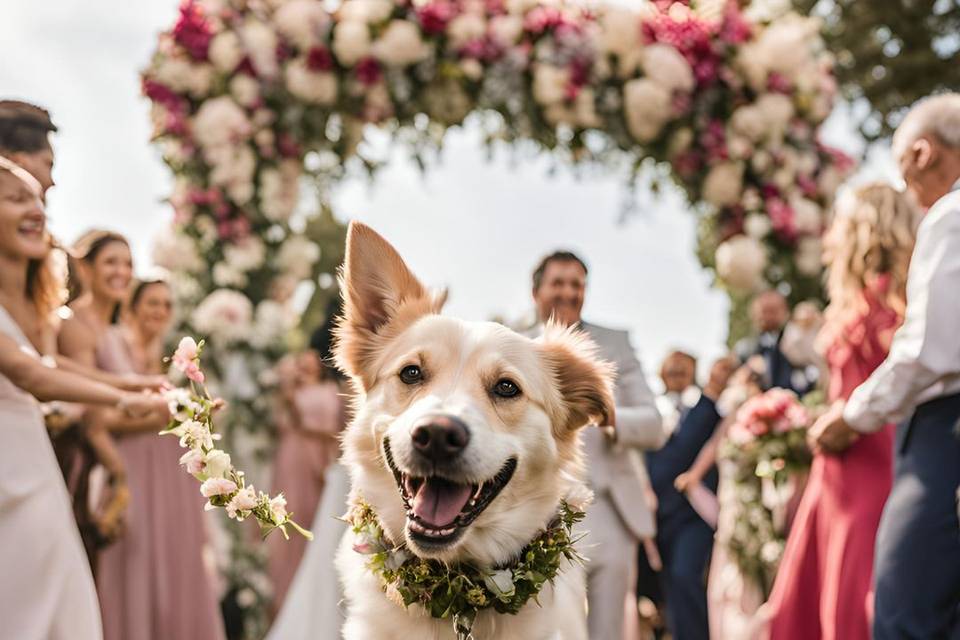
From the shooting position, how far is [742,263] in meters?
8.98

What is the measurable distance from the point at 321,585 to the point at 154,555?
1283 mm

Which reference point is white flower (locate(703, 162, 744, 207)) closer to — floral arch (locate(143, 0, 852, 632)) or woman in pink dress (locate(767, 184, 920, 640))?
floral arch (locate(143, 0, 852, 632))

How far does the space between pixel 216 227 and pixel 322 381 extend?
1715 millimetres

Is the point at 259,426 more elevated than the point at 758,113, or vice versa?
the point at 758,113

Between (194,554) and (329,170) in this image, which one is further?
(329,170)

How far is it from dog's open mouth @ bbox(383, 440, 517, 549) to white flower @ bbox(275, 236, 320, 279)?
645cm

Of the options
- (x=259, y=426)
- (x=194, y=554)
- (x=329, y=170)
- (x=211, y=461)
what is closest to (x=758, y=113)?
(x=329, y=170)

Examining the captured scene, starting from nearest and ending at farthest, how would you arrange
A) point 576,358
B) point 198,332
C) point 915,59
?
point 576,358 → point 198,332 → point 915,59

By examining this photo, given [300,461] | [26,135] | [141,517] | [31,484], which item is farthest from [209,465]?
[300,461]

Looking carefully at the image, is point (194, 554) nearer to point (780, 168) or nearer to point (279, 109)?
point (279, 109)

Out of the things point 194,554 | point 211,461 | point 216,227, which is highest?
point 216,227

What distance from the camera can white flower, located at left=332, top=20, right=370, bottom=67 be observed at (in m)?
8.98

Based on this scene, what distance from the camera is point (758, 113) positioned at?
926 cm

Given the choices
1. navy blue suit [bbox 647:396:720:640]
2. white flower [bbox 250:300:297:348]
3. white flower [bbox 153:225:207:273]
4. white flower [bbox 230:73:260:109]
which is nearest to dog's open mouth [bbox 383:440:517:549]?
navy blue suit [bbox 647:396:720:640]
